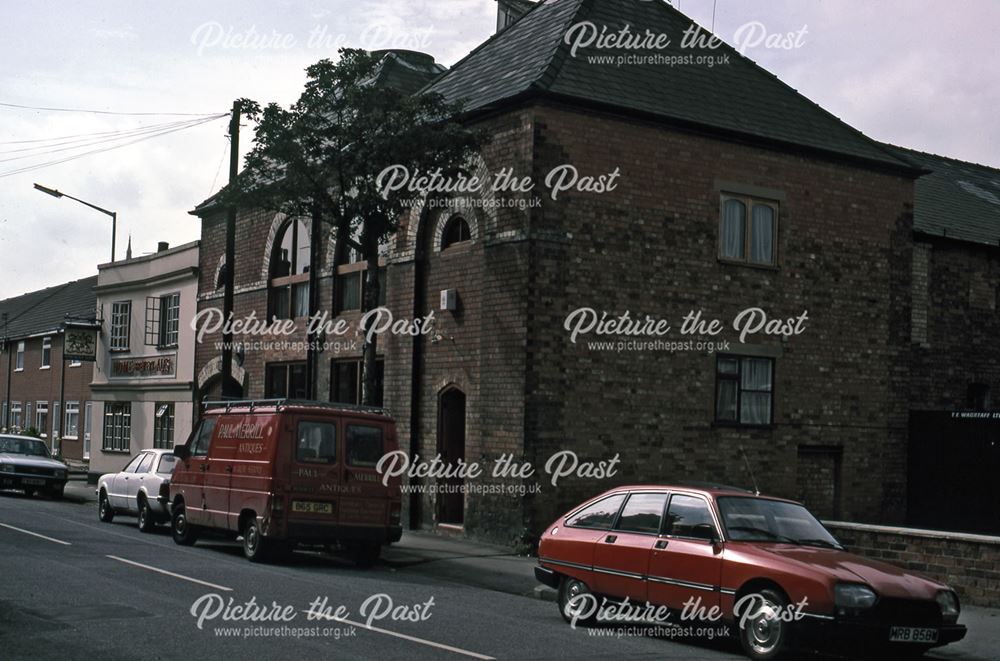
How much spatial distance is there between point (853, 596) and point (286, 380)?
19.2m

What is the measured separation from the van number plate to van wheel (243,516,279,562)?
62 cm

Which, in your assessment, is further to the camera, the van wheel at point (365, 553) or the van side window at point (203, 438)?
the van side window at point (203, 438)

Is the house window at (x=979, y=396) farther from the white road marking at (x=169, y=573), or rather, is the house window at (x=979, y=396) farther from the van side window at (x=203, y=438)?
the white road marking at (x=169, y=573)

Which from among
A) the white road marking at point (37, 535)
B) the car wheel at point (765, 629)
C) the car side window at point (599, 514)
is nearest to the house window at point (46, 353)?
the white road marking at point (37, 535)

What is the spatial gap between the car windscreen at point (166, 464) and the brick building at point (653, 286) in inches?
162

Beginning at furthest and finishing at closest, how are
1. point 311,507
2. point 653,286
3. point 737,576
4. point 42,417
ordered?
point 42,417 < point 653,286 < point 311,507 < point 737,576

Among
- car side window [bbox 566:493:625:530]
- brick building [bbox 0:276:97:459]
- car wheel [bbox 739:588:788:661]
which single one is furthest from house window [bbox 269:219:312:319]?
car wheel [bbox 739:588:788:661]

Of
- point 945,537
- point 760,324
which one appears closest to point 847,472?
point 760,324

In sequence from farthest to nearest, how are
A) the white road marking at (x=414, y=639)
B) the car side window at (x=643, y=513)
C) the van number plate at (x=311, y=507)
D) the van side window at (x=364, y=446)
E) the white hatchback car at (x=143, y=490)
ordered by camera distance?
the white hatchback car at (x=143, y=490) < the van side window at (x=364, y=446) < the van number plate at (x=311, y=507) < the car side window at (x=643, y=513) < the white road marking at (x=414, y=639)

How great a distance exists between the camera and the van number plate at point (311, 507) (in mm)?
15683

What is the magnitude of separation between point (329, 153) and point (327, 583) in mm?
7586

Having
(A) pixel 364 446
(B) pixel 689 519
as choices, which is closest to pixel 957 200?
(A) pixel 364 446

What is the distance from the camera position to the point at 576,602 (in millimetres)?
11750

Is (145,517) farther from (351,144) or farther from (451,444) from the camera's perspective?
(351,144)
